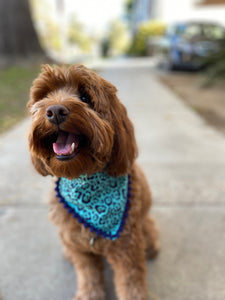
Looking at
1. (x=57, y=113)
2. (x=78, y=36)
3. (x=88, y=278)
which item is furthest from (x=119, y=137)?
(x=78, y=36)

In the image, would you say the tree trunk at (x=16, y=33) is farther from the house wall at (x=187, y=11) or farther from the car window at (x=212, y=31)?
the house wall at (x=187, y=11)

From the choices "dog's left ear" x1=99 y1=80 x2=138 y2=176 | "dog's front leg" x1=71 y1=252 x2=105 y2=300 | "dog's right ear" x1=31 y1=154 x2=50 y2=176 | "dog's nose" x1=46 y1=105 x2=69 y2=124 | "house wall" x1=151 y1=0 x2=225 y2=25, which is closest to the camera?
"dog's nose" x1=46 y1=105 x2=69 y2=124

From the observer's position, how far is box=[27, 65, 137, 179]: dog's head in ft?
4.42

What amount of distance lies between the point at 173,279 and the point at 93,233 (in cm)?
82

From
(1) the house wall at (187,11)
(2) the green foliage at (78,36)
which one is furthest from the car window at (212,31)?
(2) the green foliage at (78,36)

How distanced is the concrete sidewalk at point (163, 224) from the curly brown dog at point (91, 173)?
0.66 ft

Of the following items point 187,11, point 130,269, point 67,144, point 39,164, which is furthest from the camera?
point 187,11

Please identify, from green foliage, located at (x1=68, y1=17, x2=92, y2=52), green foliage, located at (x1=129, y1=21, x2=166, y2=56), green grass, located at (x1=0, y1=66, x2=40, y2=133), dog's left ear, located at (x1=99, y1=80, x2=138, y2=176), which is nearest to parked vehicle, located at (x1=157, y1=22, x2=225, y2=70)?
green grass, located at (x1=0, y1=66, x2=40, y2=133)

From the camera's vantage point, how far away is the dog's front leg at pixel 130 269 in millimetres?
1830

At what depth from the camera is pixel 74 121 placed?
4.37 feet

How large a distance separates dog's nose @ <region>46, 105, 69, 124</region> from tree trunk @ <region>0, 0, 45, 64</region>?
10462mm

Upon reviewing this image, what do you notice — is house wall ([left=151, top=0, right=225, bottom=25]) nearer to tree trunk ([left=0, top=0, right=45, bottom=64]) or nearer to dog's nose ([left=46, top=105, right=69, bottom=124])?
tree trunk ([left=0, top=0, right=45, bottom=64])

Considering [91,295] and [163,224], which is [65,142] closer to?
[91,295]

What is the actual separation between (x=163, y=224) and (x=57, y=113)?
73.3 inches
